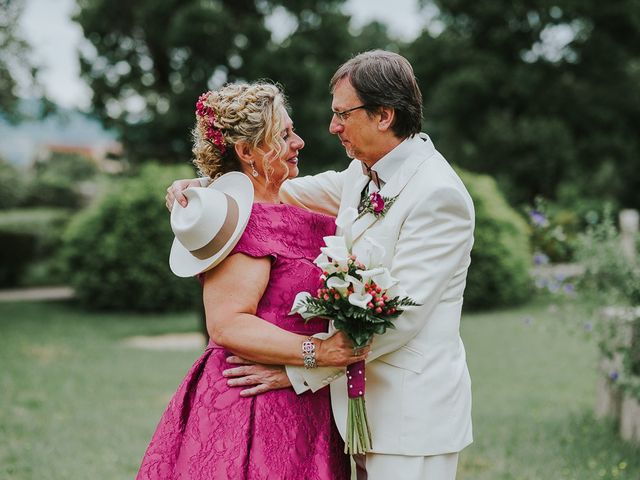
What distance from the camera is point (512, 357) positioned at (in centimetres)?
1010

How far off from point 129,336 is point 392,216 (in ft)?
35.1

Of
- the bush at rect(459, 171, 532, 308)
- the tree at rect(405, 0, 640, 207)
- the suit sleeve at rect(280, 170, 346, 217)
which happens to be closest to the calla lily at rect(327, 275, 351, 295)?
the suit sleeve at rect(280, 170, 346, 217)

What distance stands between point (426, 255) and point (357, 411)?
1.90 ft

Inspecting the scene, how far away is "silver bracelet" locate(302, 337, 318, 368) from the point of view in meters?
2.63

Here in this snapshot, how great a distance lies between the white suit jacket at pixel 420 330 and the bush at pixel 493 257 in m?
11.7

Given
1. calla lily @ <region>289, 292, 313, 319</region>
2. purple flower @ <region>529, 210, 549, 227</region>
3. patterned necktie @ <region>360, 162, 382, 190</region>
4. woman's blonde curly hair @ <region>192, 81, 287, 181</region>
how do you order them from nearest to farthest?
1. calla lily @ <region>289, 292, 313, 319</region>
2. woman's blonde curly hair @ <region>192, 81, 287, 181</region>
3. patterned necktie @ <region>360, 162, 382, 190</region>
4. purple flower @ <region>529, 210, 549, 227</region>

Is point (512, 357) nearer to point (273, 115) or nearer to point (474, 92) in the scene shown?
point (273, 115)

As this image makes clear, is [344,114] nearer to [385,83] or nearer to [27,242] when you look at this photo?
[385,83]

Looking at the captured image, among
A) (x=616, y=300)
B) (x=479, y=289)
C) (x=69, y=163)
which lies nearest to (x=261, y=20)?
(x=479, y=289)

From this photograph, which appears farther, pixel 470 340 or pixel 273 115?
pixel 470 340

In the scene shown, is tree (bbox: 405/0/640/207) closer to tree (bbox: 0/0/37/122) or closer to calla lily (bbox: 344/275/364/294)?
tree (bbox: 0/0/37/122)

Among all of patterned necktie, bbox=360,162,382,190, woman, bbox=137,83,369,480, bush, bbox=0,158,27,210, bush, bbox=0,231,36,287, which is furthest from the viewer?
bush, bbox=0,158,27,210

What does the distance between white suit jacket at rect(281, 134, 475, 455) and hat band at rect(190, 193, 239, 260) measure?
0.44 metres

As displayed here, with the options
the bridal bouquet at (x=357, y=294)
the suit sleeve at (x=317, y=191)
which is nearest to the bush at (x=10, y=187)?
the suit sleeve at (x=317, y=191)
